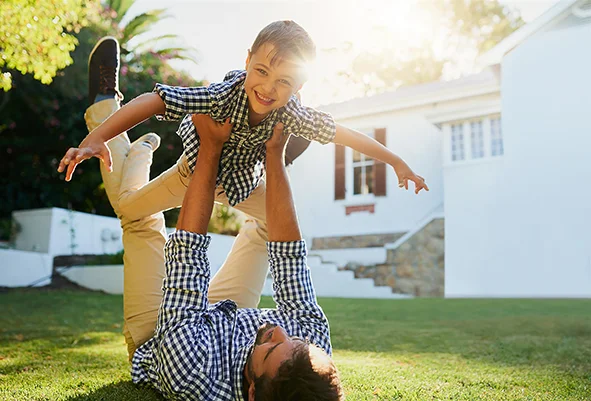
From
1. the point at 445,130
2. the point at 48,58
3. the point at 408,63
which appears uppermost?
the point at 408,63

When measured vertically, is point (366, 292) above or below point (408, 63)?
below

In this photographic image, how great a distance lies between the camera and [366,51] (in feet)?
64.4

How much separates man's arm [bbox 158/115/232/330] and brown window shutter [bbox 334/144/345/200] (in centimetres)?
1037

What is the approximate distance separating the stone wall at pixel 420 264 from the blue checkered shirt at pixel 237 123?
8446 mm

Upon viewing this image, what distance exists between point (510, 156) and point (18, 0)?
8.52 metres

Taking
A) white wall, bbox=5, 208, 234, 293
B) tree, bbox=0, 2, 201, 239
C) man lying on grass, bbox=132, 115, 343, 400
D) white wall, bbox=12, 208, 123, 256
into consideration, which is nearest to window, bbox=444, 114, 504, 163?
tree, bbox=0, 2, 201, 239

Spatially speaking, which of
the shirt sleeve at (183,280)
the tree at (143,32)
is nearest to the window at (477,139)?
the tree at (143,32)

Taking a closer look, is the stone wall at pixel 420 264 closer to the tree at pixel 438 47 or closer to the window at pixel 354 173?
the window at pixel 354 173

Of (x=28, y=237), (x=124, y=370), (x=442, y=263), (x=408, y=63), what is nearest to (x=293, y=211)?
(x=124, y=370)

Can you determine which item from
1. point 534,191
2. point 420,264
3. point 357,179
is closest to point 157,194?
point 534,191

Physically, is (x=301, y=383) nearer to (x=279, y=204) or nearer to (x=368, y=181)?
(x=279, y=204)

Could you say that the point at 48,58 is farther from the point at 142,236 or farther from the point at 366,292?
the point at 366,292

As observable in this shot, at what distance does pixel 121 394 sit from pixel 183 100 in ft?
3.87

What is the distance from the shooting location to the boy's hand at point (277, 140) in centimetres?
248
